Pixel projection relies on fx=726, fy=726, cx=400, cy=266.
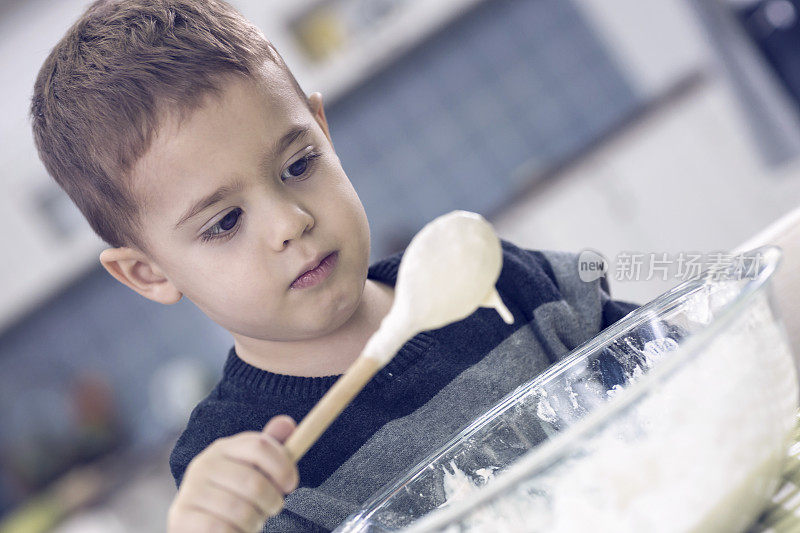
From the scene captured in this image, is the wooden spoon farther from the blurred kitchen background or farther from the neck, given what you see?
the blurred kitchen background

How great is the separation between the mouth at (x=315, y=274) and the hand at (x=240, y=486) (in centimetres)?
23

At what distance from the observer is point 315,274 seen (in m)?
0.69

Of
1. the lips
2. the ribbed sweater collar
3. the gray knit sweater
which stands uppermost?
the lips

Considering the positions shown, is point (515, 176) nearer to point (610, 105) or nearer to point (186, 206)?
point (610, 105)

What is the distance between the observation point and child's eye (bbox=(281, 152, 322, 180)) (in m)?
0.69

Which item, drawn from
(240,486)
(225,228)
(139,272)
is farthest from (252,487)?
(139,272)

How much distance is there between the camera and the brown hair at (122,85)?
666 millimetres

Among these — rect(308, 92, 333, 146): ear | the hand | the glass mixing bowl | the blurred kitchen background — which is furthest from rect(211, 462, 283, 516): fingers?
the blurred kitchen background

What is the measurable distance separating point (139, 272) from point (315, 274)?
0.21 metres

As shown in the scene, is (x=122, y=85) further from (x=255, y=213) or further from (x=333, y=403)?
(x=333, y=403)

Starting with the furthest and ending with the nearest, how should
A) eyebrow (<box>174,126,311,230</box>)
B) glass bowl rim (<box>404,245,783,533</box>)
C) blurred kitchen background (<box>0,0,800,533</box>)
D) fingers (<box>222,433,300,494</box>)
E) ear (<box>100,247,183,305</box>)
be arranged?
blurred kitchen background (<box>0,0,800,533</box>)
ear (<box>100,247,183,305</box>)
eyebrow (<box>174,126,311,230</box>)
fingers (<box>222,433,300,494</box>)
glass bowl rim (<box>404,245,783,533</box>)

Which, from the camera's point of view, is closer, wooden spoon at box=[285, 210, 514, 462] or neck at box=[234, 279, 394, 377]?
wooden spoon at box=[285, 210, 514, 462]

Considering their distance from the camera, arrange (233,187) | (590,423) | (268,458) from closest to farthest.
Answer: (590,423)
(268,458)
(233,187)

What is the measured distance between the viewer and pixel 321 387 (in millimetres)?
784
